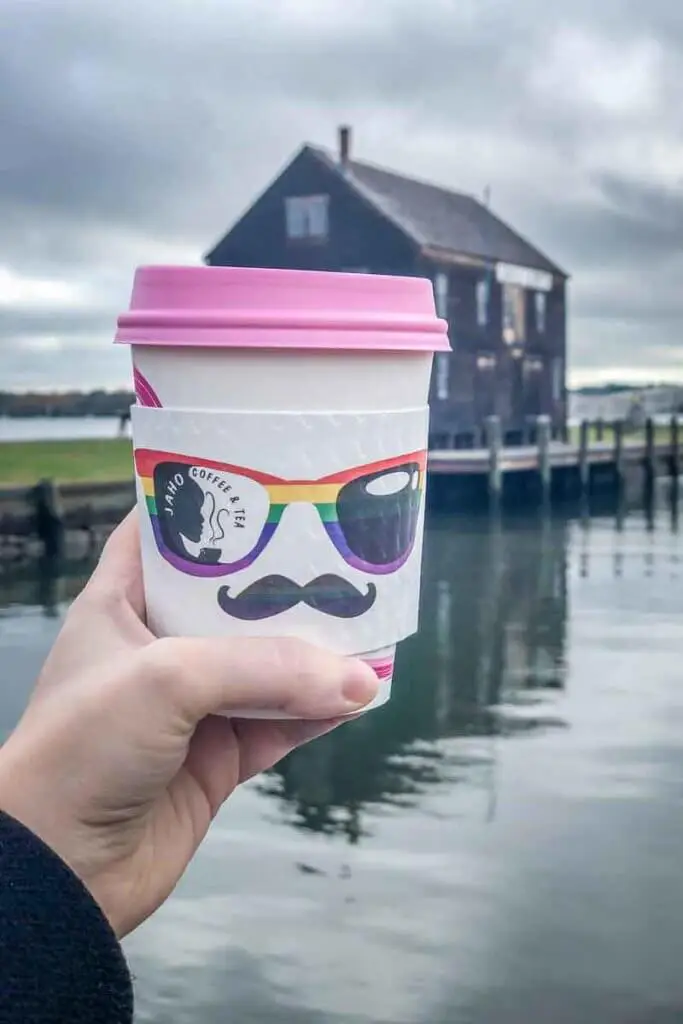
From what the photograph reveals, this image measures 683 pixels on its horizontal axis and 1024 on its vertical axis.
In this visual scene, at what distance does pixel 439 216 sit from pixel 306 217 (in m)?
3.53

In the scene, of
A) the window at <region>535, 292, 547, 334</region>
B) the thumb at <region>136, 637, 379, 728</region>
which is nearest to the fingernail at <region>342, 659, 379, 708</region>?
the thumb at <region>136, 637, 379, 728</region>

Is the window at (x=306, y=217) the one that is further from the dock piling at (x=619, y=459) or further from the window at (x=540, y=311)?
the dock piling at (x=619, y=459)

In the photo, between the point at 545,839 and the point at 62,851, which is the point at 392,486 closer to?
the point at 62,851

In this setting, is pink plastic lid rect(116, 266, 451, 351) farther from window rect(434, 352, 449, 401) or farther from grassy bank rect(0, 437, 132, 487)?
window rect(434, 352, 449, 401)

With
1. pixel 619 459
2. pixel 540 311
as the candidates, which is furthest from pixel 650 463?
pixel 540 311

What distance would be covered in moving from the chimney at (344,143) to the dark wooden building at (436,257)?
2 centimetres

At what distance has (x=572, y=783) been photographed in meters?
8.09

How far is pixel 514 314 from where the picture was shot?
27453mm

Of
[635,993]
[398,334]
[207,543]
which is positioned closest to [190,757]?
[207,543]

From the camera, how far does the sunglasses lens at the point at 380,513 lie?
1.14 metres

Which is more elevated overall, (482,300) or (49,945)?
(482,300)

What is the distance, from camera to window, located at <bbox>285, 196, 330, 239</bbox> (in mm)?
24656

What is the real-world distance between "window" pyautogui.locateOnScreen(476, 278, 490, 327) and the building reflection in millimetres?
9237

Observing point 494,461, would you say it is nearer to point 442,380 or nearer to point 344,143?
point 442,380
